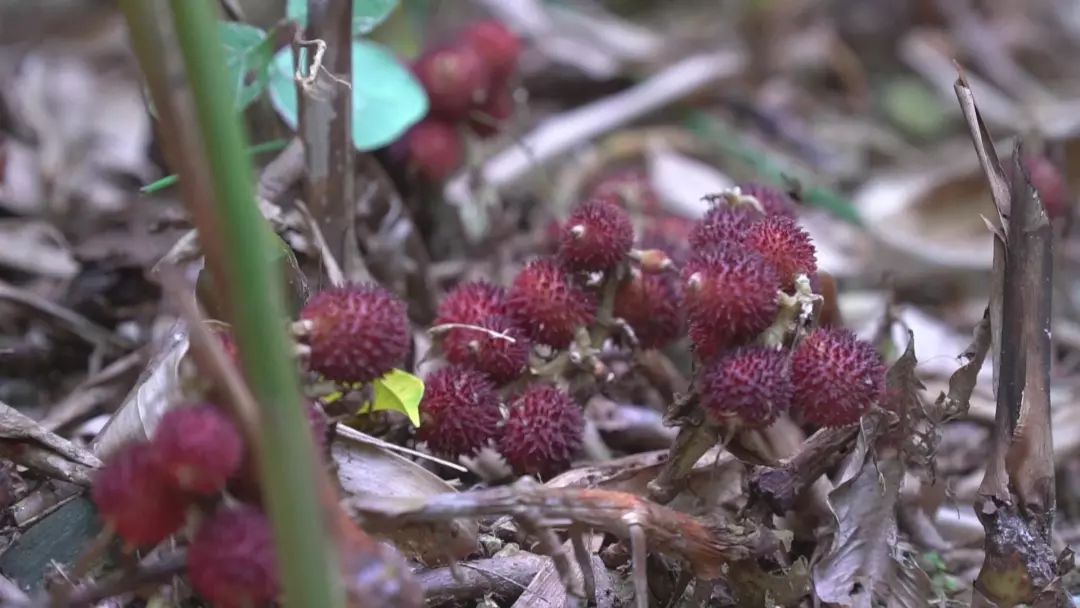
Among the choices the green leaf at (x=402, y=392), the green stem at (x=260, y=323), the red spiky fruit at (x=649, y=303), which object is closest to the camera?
the green stem at (x=260, y=323)

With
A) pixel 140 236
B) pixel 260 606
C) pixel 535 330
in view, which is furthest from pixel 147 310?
pixel 260 606

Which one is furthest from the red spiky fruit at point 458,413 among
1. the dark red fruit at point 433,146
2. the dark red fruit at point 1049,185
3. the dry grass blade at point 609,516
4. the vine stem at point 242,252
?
the dark red fruit at point 1049,185

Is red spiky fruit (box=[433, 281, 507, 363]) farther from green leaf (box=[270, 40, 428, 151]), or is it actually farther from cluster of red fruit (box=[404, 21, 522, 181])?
cluster of red fruit (box=[404, 21, 522, 181])

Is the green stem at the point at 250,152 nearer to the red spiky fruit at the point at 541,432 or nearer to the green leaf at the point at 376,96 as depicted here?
the green leaf at the point at 376,96

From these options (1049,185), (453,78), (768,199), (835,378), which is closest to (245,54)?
(453,78)

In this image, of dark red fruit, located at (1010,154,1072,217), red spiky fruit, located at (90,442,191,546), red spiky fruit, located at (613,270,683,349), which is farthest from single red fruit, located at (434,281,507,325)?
dark red fruit, located at (1010,154,1072,217)

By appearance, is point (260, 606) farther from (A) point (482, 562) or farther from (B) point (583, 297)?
(B) point (583, 297)

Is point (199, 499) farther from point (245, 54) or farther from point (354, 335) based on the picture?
point (245, 54)
